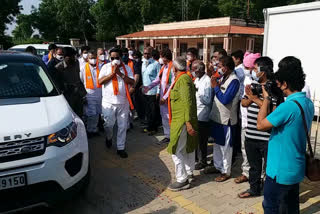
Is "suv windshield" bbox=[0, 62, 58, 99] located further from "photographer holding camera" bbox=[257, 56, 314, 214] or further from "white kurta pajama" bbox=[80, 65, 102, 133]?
"photographer holding camera" bbox=[257, 56, 314, 214]

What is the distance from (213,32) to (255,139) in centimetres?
1989

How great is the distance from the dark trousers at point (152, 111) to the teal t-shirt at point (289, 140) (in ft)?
13.9

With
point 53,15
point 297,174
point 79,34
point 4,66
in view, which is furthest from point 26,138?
point 53,15

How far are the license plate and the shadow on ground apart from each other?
75cm

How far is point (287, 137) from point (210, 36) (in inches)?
814

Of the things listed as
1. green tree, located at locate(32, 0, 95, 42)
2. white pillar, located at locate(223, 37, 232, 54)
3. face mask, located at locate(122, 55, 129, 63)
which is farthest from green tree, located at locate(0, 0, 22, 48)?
face mask, located at locate(122, 55, 129, 63)

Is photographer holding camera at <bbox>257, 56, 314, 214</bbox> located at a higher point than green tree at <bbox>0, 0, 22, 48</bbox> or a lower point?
lower

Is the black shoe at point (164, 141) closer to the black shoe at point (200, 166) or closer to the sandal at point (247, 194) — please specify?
the black shoe at point (200, 166)

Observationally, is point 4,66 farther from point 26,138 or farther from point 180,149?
point 180,149

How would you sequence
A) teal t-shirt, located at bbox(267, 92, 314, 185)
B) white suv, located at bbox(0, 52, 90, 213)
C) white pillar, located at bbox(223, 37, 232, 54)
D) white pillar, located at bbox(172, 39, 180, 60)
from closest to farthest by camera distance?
teal t-shirt, located at bbox(267, 92, 314, 185)
white suv, located at bbox(0, 52, 90, 213)
white pillar, located at bbox(223, 37, 232, 54)
white pillar, located at bbox(172, 39, 180, 60)

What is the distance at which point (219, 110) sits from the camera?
4.00 m

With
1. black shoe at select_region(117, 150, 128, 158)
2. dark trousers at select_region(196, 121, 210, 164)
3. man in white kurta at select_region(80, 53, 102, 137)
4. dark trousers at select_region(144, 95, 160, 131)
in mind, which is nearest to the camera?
dark trousers at select_region(196, 121, 210, 164)

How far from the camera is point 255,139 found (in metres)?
3.45

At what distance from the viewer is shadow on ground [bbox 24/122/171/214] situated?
349cm
